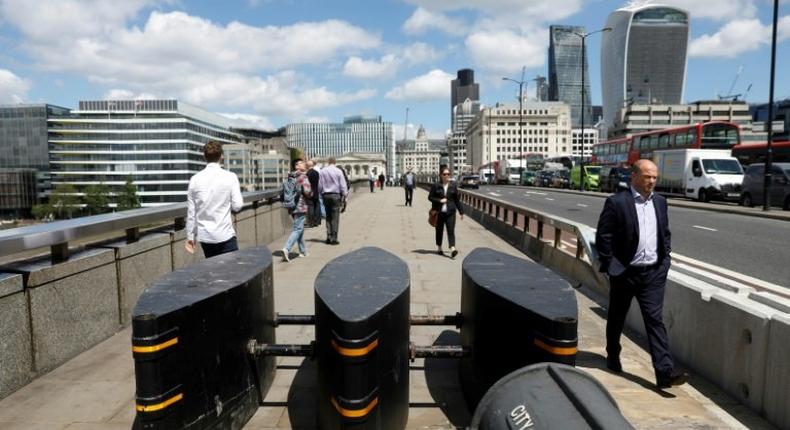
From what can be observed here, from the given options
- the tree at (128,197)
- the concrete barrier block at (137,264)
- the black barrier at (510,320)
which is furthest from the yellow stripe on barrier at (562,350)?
the tree at (128,197)

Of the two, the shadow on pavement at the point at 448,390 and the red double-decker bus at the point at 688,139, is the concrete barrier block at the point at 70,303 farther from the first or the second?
the red double-decker bus at the point at 688,139

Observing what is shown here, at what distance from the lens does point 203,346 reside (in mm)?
3264


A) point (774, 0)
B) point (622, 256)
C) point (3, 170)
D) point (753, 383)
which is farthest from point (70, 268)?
point (3, 170)

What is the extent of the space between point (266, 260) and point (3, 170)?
151 m

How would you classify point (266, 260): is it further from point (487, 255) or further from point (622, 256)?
point (622, 256)

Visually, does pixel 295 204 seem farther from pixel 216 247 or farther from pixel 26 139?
pixel 26 139

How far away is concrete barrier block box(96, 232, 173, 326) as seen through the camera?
561 cm

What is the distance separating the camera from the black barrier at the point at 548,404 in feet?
6.10

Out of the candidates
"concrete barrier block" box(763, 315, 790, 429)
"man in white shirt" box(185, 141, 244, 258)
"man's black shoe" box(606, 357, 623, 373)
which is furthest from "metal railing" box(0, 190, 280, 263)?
"concrete barrier block" box(763, 315, 790, 429)

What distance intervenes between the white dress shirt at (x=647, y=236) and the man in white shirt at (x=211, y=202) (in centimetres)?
357

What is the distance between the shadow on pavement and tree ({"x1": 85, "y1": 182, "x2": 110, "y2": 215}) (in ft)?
438

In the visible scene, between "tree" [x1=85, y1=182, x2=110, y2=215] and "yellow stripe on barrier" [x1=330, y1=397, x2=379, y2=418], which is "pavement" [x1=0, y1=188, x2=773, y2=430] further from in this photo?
"tree" [x1=85, y1=182, x2=110, y2=215]

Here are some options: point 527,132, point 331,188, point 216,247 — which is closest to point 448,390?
point 216,247

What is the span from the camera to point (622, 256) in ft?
14.9
